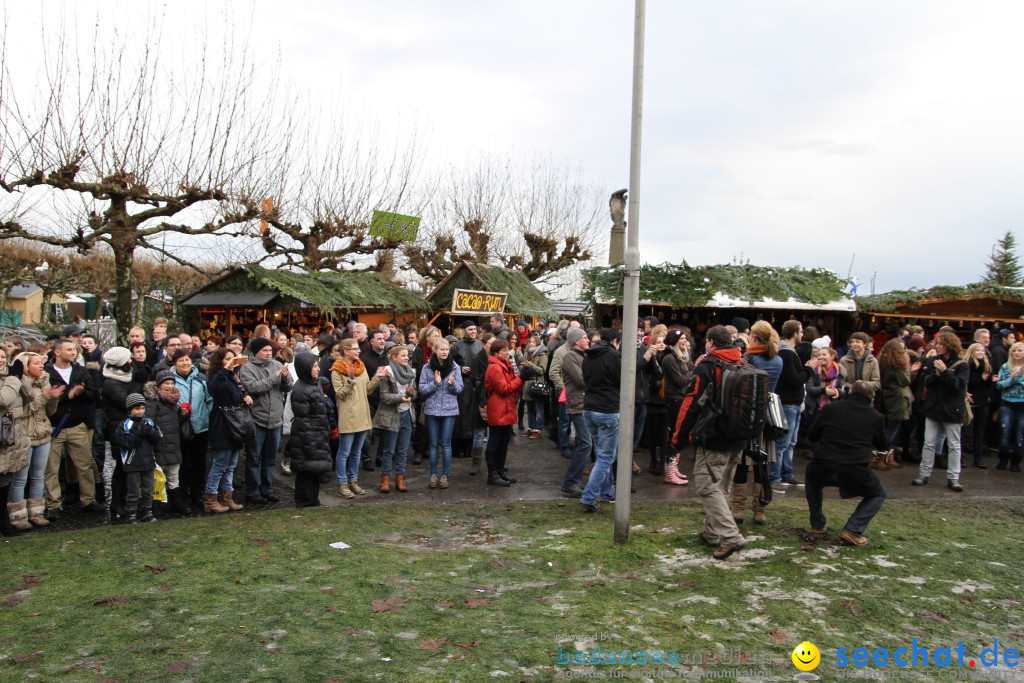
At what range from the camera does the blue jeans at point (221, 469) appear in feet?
24.4

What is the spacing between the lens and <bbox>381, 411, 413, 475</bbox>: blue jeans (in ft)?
27.2

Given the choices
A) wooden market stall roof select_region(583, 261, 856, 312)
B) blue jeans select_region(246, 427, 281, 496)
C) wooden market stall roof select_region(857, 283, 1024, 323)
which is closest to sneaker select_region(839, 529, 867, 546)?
blue jeans select_region(246, 427, 281, 496)

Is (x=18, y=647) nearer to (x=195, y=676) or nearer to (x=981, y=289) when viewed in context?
(x=195, y=676)

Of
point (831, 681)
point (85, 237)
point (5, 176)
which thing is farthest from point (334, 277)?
point (831, 681)

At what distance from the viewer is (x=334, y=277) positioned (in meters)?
16.8

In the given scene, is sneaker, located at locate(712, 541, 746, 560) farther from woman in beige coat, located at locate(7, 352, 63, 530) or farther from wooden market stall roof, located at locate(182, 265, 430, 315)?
wooden market stall roof, located at locate(182, 265, 430, 315)

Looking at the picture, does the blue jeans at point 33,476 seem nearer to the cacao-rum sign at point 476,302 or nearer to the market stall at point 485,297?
the cacao-rum sign at point 476,302

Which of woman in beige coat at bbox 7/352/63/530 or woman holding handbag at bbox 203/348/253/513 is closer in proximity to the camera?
woman in beige coat at bbox 7/352/63/530

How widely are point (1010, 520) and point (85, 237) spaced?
14.4 m

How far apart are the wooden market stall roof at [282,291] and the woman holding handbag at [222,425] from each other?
7611 mm

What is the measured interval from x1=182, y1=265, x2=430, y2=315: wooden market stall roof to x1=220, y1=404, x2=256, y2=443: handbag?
7842 mm

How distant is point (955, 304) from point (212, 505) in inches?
587

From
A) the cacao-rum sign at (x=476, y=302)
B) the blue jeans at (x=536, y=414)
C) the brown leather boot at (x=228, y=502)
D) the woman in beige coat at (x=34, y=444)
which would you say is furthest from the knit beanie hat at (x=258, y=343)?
the cacao-rum sign at (x=476, y=302)

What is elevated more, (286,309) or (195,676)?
(286,309)
